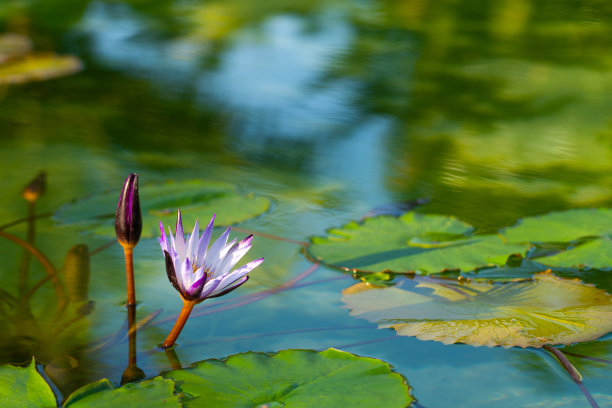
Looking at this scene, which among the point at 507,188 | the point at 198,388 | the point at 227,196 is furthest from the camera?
the point at 507,188

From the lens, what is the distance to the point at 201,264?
0.84 metres

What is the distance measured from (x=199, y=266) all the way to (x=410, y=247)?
0.46 m

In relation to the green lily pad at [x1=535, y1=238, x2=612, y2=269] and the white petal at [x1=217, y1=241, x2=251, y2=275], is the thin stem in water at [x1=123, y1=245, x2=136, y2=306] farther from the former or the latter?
the green lily pad at [x1=535, y1=238, x2=612, y2=269]

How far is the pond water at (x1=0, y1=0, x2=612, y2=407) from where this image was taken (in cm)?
90

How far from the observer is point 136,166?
1.62m

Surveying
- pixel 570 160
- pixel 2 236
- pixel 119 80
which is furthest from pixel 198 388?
pixel 119 80

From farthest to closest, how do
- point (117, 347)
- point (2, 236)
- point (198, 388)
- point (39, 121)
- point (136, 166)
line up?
1. point (39, 121)
2. point (136, 166)
3. point (2, 236)
4. point (117, 347)
5. point (198, 388)

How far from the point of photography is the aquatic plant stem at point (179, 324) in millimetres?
832

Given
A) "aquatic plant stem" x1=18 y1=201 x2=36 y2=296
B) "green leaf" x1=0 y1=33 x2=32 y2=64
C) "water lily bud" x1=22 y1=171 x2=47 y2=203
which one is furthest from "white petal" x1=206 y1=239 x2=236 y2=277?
"green leaf" x1=0 y1=33 x2=32 y2=64

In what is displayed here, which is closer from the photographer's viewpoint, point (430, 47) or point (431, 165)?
point (431, 165)

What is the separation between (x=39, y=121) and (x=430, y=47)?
4.86 feet

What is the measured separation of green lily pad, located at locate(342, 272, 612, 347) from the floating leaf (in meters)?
1.72

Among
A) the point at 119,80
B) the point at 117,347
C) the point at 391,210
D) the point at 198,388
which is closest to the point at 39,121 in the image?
the point at 119,80

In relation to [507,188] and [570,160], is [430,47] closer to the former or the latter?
[570,160]
